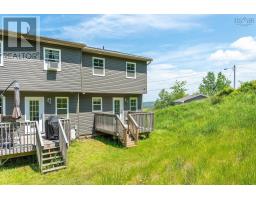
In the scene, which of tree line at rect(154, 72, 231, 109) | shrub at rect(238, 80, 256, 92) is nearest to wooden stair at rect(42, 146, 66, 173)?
shrub at rect(238, 80, 256, 92)

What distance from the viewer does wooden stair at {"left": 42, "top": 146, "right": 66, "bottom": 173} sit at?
9.40 meters

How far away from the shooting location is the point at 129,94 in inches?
728

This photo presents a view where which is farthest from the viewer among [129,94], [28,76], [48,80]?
[129,94]

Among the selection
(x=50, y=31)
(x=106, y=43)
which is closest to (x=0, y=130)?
(x=50, y=31)

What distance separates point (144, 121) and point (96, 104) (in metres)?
3.73

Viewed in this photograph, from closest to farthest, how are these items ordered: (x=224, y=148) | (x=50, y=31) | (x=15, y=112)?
(x=224, y=148)
(x=15, y=112)
(x=50, y=31)

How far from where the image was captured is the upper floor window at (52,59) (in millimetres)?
12982

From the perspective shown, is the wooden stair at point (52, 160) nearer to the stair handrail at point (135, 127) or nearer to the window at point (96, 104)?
the stair handrail at point (135, 127)

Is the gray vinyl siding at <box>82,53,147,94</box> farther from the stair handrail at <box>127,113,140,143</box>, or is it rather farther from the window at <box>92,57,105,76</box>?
the stair handrail at <box>127,113,140,143</box>

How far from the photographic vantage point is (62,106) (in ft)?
47.3

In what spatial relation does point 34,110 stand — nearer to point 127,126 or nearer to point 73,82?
A: point 73,82
